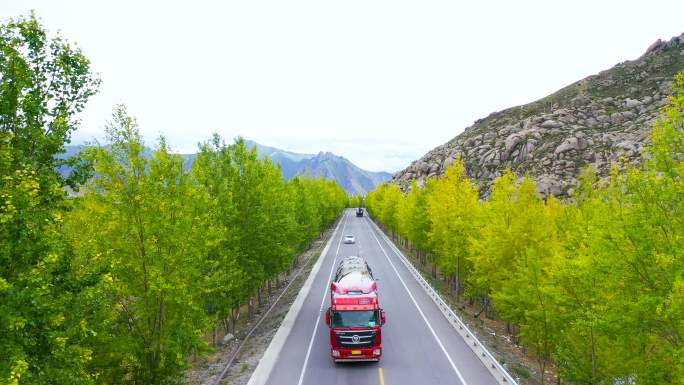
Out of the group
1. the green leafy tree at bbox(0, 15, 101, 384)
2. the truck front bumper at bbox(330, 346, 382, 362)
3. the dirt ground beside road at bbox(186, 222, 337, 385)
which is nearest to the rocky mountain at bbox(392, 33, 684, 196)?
the dirt ground beside road at bbox(186, 222, 337, 385)

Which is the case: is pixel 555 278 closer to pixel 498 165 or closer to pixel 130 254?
pixel 130 254

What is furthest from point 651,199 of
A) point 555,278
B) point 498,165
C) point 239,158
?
point 498,165

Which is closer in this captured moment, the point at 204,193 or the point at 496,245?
the point at 204,193

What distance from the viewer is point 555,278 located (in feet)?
59.0

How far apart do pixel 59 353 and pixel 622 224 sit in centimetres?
Result: 1563

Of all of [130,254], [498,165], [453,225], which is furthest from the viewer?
[498,165]

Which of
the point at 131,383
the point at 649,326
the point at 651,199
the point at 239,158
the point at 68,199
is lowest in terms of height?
the point at 131,383

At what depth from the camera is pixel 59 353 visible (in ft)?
25.0

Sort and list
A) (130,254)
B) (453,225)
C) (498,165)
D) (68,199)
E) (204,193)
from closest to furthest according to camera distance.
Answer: (68,199) → (130,254) → (204,193) → (453,225) → (498,165)

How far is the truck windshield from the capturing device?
18.0m

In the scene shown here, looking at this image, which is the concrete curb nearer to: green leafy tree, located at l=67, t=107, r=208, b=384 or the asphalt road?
the asphalt road

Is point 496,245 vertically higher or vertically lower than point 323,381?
higher

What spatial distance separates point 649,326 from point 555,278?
5695 mm

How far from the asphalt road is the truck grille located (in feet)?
3.58
